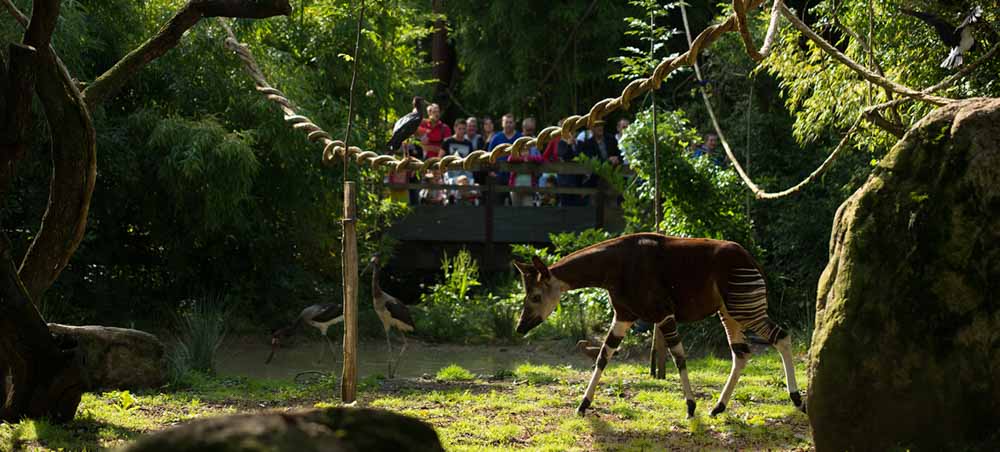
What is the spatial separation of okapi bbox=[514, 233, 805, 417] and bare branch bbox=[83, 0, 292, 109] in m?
2.81

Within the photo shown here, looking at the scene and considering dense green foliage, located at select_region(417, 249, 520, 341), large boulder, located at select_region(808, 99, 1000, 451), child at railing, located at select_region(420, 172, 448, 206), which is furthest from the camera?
child at railing, located at select_region(420, 172, 448, 206)

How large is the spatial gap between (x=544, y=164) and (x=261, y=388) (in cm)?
754

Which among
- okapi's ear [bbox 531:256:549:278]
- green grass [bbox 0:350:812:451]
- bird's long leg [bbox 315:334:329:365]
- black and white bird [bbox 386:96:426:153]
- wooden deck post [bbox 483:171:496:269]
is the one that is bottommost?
green grass [bbox 0:350:812:451]

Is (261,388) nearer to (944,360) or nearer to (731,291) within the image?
(731,291)

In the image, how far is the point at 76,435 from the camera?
6.83 meters

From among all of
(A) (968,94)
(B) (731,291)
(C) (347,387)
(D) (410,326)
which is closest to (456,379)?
(D) (410,326)

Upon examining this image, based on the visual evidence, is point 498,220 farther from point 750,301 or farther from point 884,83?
point 884,83

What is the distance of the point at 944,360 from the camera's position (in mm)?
5223

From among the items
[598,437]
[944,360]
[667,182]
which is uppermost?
[667,182]

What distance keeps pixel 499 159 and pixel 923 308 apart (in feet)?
36.1

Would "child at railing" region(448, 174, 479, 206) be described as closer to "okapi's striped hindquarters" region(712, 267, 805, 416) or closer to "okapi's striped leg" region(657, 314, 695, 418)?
"okapi's striped leg" region(657, 314, 695, 418)

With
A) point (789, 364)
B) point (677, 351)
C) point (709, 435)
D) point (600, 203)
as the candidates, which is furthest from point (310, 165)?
point (709, 435)

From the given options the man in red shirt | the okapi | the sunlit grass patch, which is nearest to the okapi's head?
the okapi

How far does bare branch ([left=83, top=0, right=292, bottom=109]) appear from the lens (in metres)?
7.05
